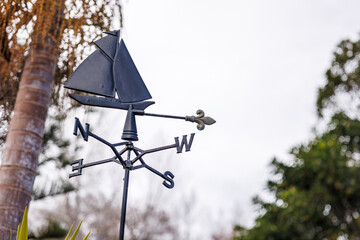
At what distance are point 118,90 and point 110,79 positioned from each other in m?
0.09

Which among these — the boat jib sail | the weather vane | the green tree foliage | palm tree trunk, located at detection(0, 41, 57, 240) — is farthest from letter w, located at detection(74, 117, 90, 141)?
the green tree foliage

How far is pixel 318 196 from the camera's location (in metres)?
7.59

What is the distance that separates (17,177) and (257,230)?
6.12 m

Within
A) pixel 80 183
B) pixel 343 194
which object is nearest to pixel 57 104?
pixel 343 194

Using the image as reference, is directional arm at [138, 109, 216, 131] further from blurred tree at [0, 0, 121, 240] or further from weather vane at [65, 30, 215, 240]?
blurred tree at [0, 0, 121, 240]

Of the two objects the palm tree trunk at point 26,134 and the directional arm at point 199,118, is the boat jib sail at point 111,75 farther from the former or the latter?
the palm tree trunk at point 26,134

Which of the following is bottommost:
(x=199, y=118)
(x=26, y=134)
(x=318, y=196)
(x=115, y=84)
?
(x=199, y=118)

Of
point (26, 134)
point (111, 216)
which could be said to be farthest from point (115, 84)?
point (111, 216)

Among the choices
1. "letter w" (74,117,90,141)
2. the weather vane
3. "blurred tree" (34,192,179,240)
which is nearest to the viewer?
"letter w" (74,117,90,141)

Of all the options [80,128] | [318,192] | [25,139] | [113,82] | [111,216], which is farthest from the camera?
[111,216]

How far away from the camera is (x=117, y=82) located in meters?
2.17

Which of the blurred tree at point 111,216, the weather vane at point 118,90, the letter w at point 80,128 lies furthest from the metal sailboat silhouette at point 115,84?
the blurred tree at point 111,216

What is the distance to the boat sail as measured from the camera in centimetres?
212

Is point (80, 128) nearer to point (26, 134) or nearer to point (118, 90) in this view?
point (118, 90)
